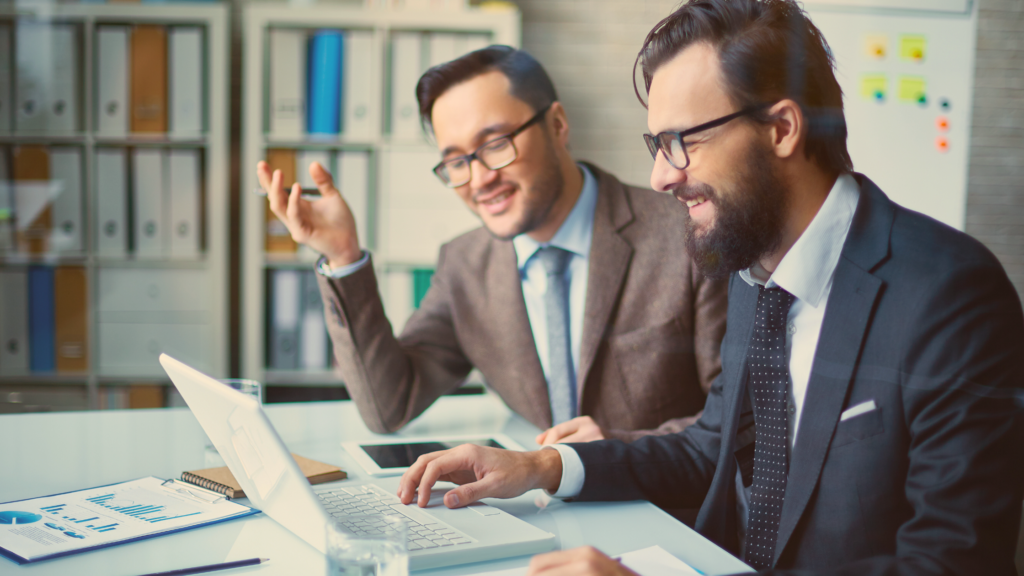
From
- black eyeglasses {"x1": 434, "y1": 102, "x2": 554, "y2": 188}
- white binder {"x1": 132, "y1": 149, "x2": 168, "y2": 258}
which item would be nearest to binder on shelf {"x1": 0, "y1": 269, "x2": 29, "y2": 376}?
white binder {"x1": 132, "y1": 149, "x2": 168, "y2": 258}

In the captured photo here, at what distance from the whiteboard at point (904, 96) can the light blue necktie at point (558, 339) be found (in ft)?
2.13

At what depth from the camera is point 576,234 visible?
4.75 ft

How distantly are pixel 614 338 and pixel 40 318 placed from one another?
199 cm

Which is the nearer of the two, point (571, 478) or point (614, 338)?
point (571, 478)

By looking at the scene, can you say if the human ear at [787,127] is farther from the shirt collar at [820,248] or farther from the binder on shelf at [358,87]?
the binder on shelf at [358,87]

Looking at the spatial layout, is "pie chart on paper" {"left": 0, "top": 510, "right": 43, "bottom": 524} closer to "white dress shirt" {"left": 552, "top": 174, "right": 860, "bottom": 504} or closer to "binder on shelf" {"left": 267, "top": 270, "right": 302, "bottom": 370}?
"white dress shirt" {"left": 552, "top": 174, "right": 860, "bottom": 504}

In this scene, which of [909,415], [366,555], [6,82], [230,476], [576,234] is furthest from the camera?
[6,82]

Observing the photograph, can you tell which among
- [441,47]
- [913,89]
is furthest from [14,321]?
[913,89]

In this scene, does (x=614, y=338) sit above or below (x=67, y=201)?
below

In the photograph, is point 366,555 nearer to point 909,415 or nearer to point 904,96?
point 909,415

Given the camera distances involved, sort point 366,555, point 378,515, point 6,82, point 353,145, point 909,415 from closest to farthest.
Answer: point 366,555 < point 909,415 < point 378,515 < point 6,82 < point 353,145

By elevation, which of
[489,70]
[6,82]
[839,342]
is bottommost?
[839,342]

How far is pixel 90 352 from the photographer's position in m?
2.45

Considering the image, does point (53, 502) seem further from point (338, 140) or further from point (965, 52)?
point (338, 140)
